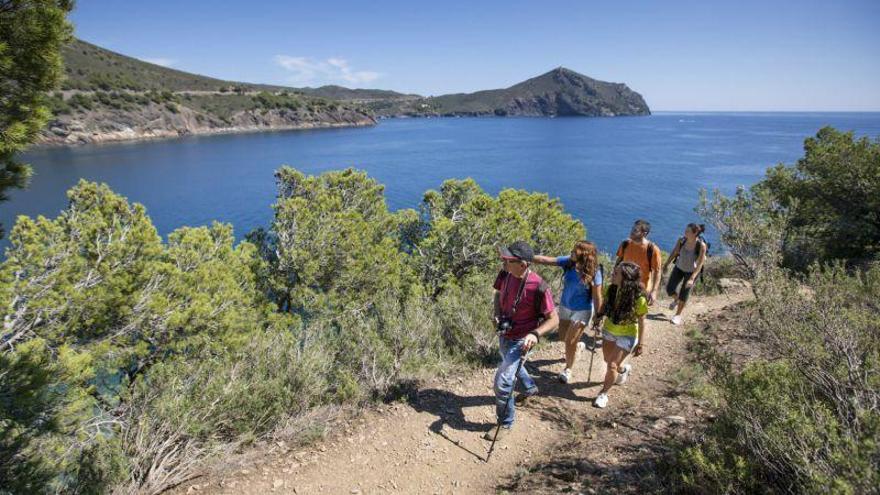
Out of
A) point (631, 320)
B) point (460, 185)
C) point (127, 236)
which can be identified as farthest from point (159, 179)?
point (631, 320)

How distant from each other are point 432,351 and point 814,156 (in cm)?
1968

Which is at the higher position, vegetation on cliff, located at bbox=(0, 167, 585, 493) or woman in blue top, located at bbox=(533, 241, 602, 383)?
woman in blue top, located at bbox=(533, 241, 602, 383)

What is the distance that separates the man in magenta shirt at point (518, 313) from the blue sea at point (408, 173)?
103 feet

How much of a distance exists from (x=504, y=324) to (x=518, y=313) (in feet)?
0.67

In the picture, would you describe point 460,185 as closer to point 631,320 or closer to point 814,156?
point 814,156

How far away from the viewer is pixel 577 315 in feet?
20.3

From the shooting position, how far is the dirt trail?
4957mm

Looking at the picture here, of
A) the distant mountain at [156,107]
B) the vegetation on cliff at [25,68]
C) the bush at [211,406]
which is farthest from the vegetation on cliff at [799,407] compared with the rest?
the distant mountain at [156,107]

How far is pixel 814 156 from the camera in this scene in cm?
1856

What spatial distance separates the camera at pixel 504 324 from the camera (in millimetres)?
5188

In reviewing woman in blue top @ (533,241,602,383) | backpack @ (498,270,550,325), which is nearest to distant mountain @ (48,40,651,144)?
woman in blue top @ (533,241,602,383)

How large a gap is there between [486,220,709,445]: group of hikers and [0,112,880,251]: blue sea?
2972cm

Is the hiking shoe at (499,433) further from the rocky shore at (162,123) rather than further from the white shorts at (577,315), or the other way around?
the rocky shore at (162,123)

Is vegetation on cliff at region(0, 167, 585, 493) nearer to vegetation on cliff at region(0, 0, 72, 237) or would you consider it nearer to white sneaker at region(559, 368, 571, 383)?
white sneaker at region(559, 368, 571, 383)
